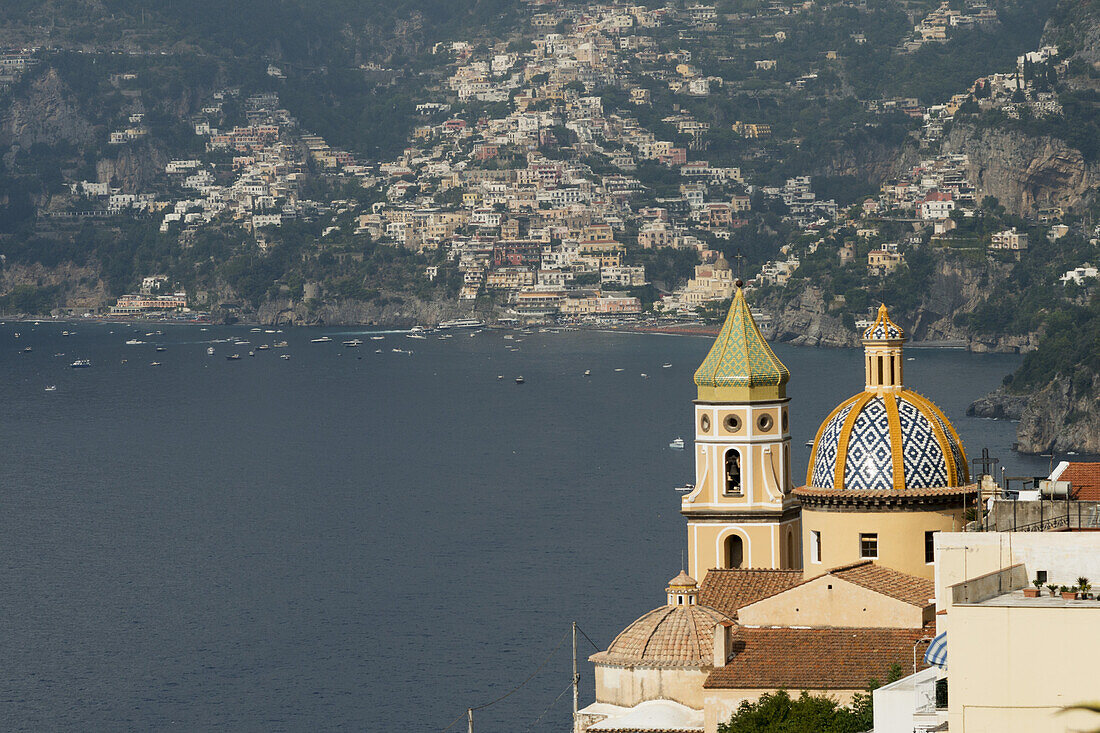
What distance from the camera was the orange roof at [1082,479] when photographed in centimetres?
3001

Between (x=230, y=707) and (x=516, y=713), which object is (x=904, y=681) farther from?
(x=230, y=707)

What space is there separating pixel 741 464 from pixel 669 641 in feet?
27.5

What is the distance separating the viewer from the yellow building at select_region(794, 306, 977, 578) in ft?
123

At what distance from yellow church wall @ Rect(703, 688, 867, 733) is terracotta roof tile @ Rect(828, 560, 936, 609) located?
2553mm

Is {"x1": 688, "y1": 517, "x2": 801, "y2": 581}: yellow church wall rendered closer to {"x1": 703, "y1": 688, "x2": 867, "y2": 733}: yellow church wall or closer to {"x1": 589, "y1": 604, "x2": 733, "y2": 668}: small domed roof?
{"x1": 589, "y1": 604, "x2": 733, "y2": 668}: small domed roof

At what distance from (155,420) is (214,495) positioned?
1681 inches

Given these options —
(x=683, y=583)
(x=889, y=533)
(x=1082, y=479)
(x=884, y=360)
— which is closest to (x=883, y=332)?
(x=884, y=360)

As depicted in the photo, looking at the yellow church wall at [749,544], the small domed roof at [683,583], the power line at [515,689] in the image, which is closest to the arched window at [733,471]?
the yellow church wall at [749,544]

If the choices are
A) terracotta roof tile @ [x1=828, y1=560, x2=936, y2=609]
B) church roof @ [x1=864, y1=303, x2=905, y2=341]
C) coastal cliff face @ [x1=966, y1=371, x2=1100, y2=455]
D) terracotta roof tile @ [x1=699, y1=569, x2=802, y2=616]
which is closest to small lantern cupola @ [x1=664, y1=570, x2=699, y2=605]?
terracotta roof tile @ [x1=699, y1=569, x2=802, y2=616]

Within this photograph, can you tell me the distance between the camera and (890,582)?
115ft

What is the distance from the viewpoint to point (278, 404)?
16812cm

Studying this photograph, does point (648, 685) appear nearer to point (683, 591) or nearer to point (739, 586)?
point (683, 591)

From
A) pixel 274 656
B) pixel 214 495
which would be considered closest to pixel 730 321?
pixel 274 656

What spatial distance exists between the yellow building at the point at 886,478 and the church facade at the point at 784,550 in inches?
0.8
